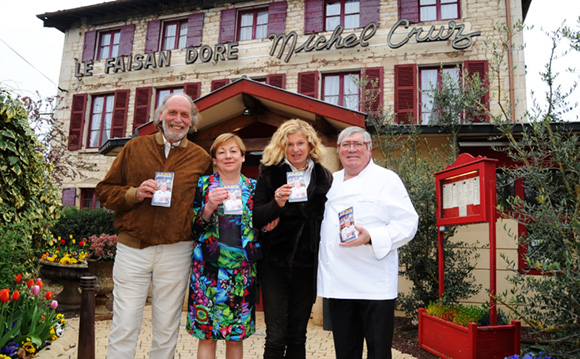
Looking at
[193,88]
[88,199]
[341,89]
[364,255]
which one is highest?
[193,88]

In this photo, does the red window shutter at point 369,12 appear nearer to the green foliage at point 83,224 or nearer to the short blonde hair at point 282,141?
the green foliage at point 83,224

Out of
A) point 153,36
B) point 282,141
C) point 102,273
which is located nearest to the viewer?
point 282,141

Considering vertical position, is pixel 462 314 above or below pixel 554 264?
below

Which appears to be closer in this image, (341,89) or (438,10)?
→ (438,10)

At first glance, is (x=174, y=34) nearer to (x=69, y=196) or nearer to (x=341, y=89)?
(x=341, y=89)

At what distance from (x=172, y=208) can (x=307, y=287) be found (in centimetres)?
104

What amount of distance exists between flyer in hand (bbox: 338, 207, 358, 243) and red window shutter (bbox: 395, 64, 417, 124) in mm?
9473

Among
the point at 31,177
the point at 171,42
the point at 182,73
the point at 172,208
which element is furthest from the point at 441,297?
the point at 171,42

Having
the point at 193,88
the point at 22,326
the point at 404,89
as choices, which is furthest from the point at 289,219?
the point at 193,88

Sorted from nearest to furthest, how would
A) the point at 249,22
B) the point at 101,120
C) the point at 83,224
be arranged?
the point at 83,224
the point at 249,22
the point at 101,120

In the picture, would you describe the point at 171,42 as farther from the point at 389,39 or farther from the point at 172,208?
the point at 172,208

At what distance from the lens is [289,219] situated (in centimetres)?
272

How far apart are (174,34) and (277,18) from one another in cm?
376

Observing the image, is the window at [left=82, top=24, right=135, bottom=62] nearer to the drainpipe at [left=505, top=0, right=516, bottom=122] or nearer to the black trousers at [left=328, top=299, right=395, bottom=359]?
the drainpipe at [left=505, top=0, right=516, bottom=122]
